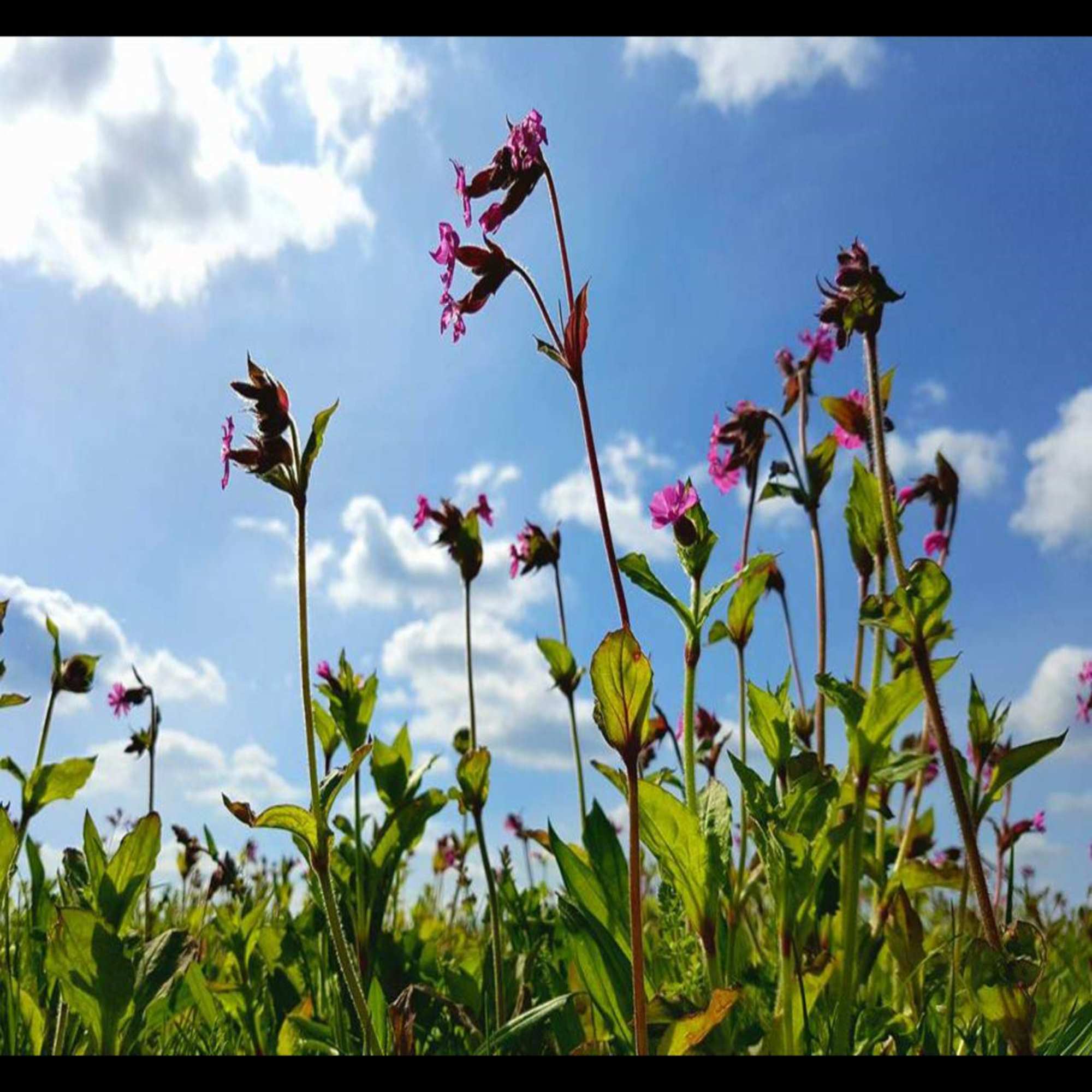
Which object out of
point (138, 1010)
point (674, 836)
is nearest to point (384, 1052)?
point (138, 1010)

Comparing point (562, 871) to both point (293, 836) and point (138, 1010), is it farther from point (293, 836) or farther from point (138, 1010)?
point (138, 1010)

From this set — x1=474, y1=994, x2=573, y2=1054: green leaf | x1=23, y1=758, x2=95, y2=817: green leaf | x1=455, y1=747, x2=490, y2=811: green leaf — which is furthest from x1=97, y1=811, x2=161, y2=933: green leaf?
x1=455, y1=747, x2=490, y2=811: green leaf

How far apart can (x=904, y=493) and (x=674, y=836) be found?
1.54 m

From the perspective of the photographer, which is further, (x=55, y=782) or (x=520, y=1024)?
(x=55, y=782)

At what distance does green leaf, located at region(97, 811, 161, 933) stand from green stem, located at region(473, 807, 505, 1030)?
738 mm

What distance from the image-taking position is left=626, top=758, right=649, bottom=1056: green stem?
3.97ft

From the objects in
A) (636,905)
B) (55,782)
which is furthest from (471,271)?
(55,782)

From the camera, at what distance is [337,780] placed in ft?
4.51

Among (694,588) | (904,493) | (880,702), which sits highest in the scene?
(904,493)

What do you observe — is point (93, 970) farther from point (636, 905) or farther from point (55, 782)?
point (636, 905)

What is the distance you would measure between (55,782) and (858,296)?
1944 mm

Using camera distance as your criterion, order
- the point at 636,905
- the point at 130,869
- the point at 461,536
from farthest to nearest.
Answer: the point at 461,536, the point at 130,869, the point at 636,905

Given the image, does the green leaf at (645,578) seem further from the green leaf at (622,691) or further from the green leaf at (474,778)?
the green leaf at (474,778)
